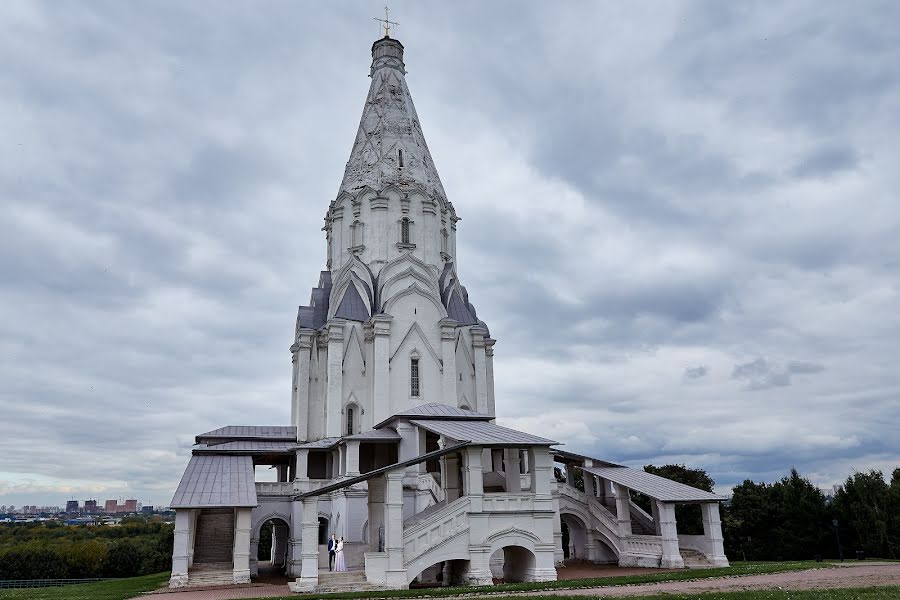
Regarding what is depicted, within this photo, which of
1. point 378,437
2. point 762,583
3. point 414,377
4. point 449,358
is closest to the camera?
point 762,583

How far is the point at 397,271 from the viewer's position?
107 ft

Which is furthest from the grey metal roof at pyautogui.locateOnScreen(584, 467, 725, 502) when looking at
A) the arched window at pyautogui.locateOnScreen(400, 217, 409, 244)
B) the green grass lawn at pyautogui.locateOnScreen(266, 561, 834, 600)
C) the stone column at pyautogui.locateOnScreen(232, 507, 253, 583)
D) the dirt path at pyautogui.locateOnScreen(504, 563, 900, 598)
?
the arched window at pyautogui.locateOnScreen(400, 217, 409, 244)

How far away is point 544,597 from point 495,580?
846 cm

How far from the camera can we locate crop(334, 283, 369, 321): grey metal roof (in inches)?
1240

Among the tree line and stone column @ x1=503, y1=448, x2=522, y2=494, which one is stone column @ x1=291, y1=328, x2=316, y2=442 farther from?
the tree line

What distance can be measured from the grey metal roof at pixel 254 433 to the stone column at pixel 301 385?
545 mm

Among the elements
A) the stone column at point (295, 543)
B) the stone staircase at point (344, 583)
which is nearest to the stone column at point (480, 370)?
the stone column at point (295, 543)

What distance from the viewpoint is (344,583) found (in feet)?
57.3

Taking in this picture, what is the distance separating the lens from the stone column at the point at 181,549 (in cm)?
2006

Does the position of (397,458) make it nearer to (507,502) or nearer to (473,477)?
(473,477)

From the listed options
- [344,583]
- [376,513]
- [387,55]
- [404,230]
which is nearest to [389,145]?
[404,230]

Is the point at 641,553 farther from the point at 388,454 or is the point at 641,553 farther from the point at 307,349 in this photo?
the point at 307,349

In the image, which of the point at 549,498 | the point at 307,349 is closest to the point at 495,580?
the point at 549,498

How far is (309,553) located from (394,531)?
7.37 feet
